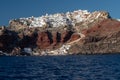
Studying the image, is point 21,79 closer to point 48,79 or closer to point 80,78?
point 48,79

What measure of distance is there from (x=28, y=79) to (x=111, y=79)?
655 inches

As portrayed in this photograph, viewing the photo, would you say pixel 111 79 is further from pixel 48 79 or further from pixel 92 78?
pixel 48 79

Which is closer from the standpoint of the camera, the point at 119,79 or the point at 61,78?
the point at 119,79

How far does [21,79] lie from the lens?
78.9m

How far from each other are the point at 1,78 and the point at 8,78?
145 cm

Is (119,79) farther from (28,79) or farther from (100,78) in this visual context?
(28,79)

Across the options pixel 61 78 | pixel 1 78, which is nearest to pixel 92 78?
pixel 61 78

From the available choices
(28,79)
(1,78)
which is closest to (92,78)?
(28,79)

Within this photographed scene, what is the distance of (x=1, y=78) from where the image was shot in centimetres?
8031

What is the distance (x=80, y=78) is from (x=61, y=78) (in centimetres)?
399

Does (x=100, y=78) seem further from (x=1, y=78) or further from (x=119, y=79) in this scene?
(x=1, y=78)

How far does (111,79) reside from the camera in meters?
76.7

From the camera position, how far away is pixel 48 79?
3132 inches

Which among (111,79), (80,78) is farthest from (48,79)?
(111,79)
